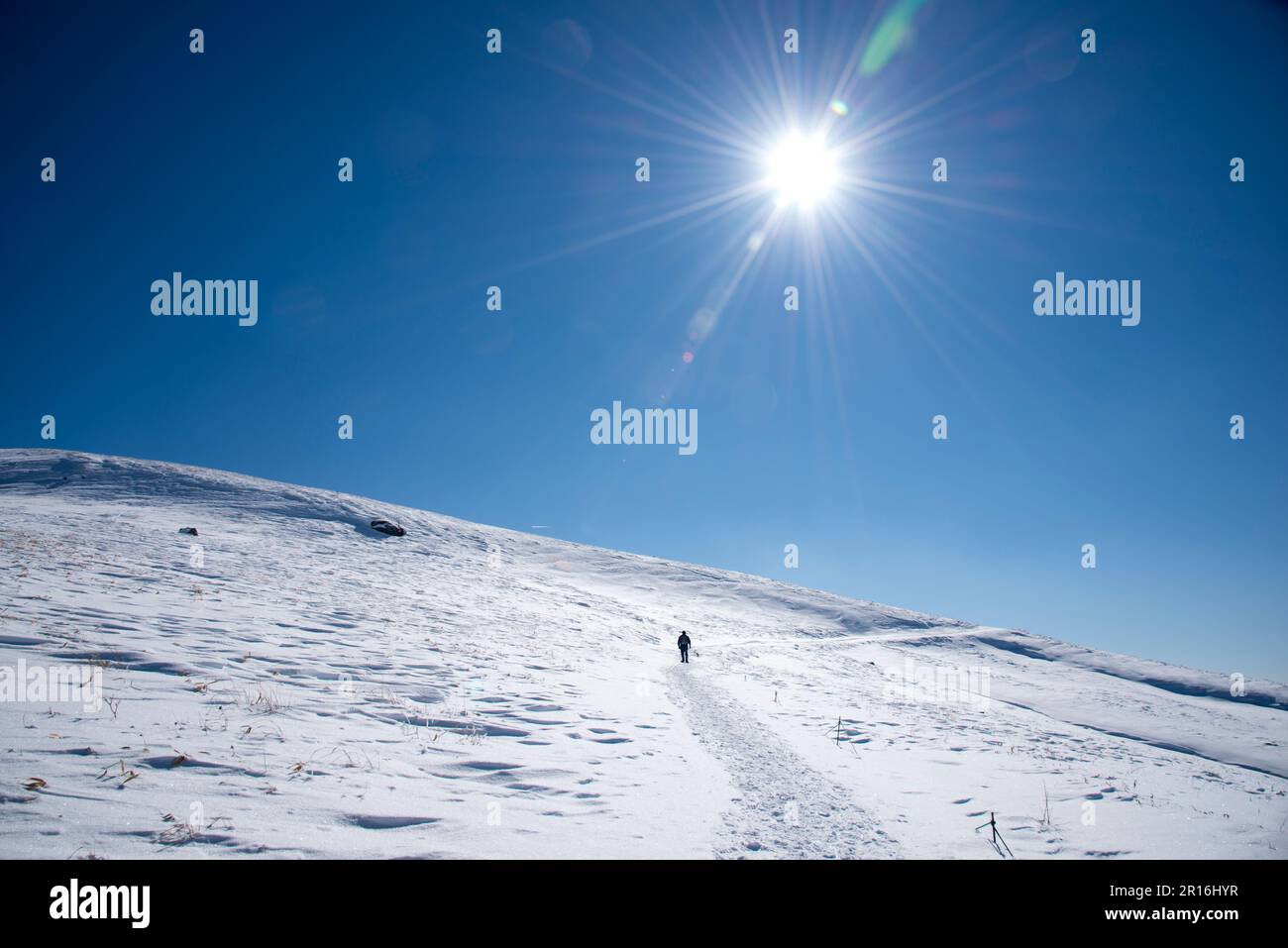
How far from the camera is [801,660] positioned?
88.0 ft

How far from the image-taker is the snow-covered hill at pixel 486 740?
17.7 ft

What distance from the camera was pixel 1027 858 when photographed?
6.16 metres

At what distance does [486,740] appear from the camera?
8.61 m

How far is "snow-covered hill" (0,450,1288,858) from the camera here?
5.39 meters

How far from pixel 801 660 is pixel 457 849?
80.4 ft

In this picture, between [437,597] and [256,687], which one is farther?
[437,597]
